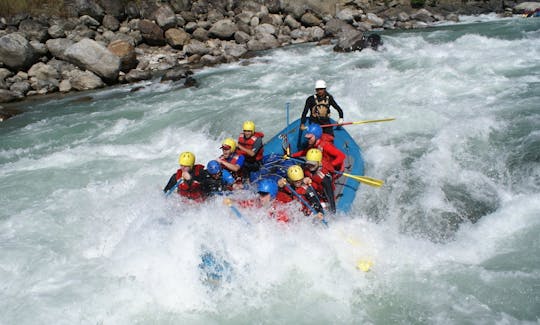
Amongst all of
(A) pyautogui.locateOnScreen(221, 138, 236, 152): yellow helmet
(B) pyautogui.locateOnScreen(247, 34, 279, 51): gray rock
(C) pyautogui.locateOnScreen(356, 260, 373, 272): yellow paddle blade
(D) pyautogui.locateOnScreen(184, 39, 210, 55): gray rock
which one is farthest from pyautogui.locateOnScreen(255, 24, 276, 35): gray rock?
(C) pyautogui.locateOnScreen(356, 260, 373, 272): yellow paddle blade

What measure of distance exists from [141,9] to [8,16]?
5.72 m

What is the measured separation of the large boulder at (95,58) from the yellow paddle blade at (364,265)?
12789 mm

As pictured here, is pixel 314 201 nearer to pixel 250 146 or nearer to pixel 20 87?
pixel 250 146

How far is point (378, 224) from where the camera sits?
539 cm

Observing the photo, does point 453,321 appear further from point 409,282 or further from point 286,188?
point 286,188

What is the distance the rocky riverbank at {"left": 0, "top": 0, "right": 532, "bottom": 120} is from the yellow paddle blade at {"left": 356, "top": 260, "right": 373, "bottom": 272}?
10.5 meters

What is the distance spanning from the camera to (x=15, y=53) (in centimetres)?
1406

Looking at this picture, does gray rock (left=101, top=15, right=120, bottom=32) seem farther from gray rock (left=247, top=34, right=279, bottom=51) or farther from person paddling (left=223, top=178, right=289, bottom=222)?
person paddling (left=223, top=178, right=289, bottom=222)

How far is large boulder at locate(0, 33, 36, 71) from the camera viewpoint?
1402cm

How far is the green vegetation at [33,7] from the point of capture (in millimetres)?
18047

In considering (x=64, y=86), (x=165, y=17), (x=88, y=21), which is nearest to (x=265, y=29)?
(x=165, y=17)

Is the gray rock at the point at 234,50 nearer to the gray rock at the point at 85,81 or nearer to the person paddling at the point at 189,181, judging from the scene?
the gray rock at the point at 85,81

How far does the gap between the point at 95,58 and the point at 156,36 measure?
170 inches

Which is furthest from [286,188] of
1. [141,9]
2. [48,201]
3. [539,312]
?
[141,9]
